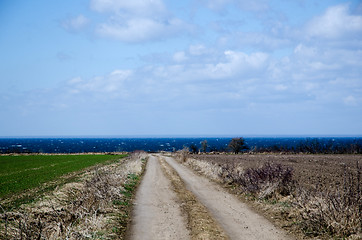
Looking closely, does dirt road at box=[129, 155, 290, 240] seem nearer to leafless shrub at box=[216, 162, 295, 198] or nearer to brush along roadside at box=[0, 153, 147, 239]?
brush along roadside at box=[0, 153, 147, 239]

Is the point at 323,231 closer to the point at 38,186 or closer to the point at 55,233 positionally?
→ the point at 55,233

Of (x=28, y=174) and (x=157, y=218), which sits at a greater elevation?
(x=157, y=218)

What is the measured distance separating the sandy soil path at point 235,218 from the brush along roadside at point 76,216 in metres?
4.02

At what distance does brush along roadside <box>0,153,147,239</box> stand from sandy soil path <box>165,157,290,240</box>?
402 centimetres

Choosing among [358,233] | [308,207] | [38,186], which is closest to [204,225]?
[308,207]

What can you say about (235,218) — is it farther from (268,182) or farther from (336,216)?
(268,182)

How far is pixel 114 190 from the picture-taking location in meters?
16.7

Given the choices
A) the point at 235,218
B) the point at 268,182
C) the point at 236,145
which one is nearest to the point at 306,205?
the point at 235,218

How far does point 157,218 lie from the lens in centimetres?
1264

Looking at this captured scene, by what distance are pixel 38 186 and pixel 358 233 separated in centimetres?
2203

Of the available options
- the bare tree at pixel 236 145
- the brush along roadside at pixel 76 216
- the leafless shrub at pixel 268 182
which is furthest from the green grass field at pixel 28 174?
the bare tree at pixel 236 145

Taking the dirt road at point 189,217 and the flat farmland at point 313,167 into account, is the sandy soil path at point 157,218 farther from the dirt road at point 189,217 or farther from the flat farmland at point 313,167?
the flat farmland at point 313,167

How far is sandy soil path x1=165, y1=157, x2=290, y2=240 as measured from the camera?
10264 millimetres

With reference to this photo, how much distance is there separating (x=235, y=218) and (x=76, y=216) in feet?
21.4
